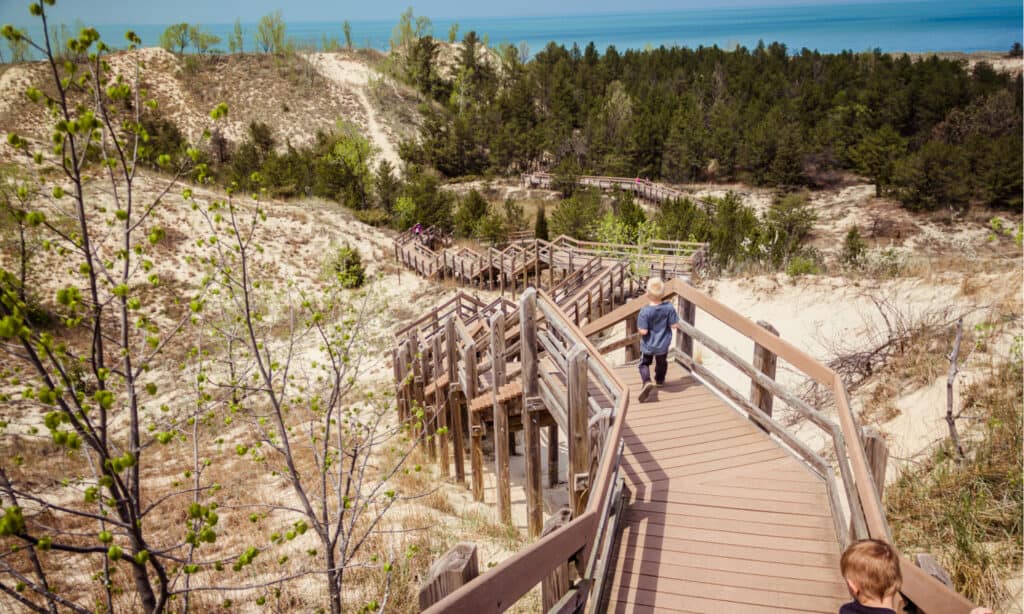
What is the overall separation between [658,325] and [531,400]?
68.7 inches

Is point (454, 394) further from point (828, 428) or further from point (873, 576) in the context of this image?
point (873, 576)

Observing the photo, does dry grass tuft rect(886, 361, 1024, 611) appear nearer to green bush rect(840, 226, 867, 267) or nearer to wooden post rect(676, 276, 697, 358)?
wooden post rect(676, 276, 697, 358)

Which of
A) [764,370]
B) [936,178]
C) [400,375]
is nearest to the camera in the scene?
[764,370]

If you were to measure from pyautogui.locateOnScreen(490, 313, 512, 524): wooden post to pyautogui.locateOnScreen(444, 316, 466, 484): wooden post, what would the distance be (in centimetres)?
105

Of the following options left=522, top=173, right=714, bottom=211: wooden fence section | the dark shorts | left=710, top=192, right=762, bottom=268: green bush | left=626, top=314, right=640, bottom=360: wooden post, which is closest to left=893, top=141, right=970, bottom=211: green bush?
left=710, top=192, right=762, bottom=268: green bush

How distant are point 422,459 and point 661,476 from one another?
24.9 feet

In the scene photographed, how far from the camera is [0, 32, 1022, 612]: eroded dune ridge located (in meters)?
3.49

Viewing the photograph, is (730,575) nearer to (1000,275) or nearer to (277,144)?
(1000,275)

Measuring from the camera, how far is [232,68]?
69500 mm

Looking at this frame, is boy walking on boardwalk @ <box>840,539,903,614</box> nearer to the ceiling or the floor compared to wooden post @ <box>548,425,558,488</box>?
nearer to the ceiling

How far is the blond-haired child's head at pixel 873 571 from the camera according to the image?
2.65 m

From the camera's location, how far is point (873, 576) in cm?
268

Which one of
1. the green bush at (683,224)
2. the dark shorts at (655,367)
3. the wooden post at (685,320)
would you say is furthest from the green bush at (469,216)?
the dark shorts at (655,367)

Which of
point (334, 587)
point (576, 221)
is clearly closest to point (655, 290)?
point (334, 587)
